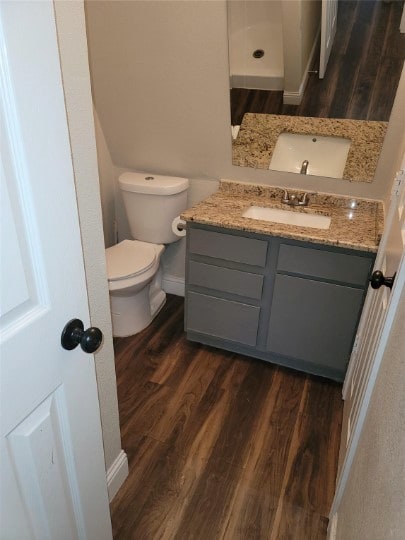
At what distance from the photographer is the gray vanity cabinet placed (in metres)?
1.91

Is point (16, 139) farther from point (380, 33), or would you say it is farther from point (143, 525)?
point (380, 33)

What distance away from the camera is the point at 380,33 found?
1901 millimetres

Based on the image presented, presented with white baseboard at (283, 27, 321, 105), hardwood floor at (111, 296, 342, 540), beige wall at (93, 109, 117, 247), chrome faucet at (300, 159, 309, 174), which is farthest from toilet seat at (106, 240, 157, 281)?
white baseboard at (283, 27, 321, 105)

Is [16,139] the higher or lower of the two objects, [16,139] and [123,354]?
the higher

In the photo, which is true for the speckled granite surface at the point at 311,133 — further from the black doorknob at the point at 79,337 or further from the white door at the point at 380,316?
the black doorknob at the point at 79,337

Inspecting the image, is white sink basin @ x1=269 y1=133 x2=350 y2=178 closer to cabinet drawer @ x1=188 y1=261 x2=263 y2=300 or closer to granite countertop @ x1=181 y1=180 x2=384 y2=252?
granite countertop @ x1=181 y1=180 x2=384 y2=252

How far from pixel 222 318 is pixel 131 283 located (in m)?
0.57

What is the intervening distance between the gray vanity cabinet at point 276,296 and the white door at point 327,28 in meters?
0.98

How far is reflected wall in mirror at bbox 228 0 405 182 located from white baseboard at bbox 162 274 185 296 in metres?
1.17

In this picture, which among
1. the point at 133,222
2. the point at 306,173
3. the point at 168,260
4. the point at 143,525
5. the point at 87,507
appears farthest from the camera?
the point at 168,260

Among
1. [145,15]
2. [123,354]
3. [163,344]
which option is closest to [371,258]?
[163,344]

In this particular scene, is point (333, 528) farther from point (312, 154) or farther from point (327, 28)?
point (327, 28)

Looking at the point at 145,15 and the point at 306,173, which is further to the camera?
the point at 306,173

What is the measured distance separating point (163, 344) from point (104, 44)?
1.74 metres
